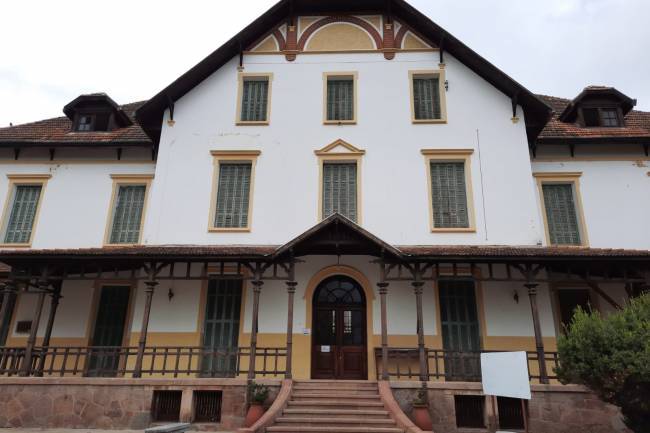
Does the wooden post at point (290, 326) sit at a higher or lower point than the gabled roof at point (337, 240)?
lower

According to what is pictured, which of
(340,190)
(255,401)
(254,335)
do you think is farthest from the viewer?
(340,190)

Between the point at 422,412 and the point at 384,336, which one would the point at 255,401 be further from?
the point at 422,412

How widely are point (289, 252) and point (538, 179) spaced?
28.4ft

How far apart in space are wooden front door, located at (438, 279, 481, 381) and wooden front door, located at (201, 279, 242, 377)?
230 inches

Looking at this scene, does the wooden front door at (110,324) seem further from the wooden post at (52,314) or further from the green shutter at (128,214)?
the green shutter at (128,214)

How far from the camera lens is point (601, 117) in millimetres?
15594

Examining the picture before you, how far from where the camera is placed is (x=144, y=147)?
51.3ft

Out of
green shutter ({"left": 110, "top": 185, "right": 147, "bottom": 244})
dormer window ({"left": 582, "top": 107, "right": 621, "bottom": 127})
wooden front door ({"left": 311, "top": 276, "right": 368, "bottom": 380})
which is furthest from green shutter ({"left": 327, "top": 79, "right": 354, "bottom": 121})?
dormer window ({"left": 582, "top": 107, "right": 621, "bottom": 127})

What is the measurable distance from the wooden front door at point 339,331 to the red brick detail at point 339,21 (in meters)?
8.25

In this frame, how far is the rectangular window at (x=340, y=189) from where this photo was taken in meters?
13.9

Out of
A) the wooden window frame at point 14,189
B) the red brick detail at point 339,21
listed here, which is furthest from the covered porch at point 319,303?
the red brick detail at point 339,21

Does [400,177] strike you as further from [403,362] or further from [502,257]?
[403,362]

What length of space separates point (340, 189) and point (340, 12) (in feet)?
21.6

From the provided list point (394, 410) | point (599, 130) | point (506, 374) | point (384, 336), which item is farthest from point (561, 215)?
point (394, 410)
